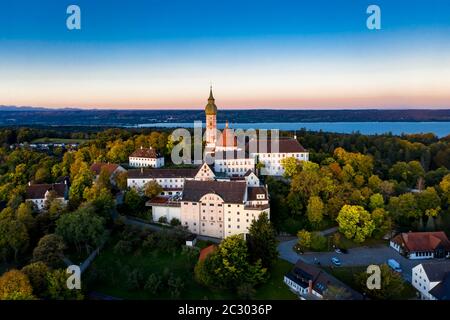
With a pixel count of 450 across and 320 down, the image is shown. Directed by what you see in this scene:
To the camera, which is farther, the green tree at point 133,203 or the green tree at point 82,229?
the green tree at point 133,203

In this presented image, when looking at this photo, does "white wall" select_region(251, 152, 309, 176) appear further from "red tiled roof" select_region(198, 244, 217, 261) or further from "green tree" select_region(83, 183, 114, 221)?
"red tiled roof" select_region(198, 244, 217, 261)

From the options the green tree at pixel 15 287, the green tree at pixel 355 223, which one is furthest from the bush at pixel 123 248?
the green tree at pixel 355 223

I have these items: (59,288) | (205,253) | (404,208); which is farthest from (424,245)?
(59,288)

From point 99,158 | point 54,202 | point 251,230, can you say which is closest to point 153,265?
point 251,230

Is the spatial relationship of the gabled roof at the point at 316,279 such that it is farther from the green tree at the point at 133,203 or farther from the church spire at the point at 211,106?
the church spire at the point at 211,106

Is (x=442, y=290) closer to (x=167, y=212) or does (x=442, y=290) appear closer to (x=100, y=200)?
(x=167, y=212)
